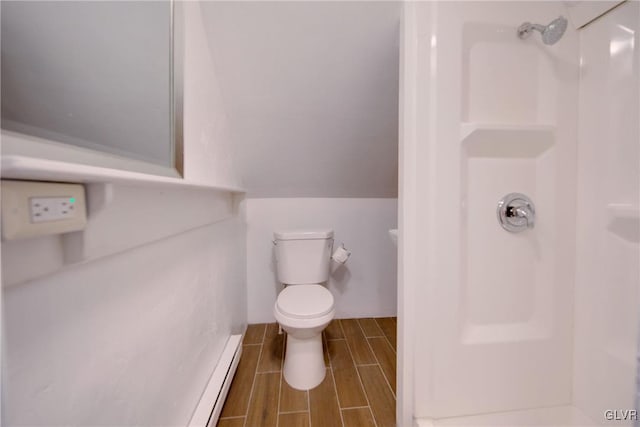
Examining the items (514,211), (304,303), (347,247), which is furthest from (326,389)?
(514,211)

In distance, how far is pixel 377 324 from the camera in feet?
5.48

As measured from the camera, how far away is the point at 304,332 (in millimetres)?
1038

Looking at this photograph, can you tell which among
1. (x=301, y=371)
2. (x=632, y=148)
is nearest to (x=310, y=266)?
(x=301, y=371)

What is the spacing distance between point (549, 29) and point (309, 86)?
84 cm

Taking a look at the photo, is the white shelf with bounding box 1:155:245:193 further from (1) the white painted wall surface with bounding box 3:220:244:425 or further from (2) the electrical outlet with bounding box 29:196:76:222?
(1) the white painted wall surface with bounding box 3:220:244:425

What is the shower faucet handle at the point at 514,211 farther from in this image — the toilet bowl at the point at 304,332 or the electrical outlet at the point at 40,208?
the electrical outlet at the point at 40,208

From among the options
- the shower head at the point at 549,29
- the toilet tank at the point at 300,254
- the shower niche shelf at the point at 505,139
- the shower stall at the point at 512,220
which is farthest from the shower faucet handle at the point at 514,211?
the toilet tank at the point at 300,254

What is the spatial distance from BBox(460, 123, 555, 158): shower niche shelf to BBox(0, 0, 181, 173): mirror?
3.05ft

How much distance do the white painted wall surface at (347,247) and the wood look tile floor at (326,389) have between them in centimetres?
24

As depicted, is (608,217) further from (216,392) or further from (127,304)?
(216,392)

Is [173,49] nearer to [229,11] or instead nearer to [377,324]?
[229,11]

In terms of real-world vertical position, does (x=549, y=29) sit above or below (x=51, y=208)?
above

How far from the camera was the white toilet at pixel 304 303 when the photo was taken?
103 centimetres

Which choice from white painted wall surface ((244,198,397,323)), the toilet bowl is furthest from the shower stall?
white painted wall surface ((244,198,397,323))
